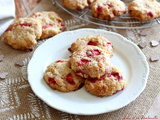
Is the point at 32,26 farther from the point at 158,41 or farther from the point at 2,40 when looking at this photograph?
the point at 158,41

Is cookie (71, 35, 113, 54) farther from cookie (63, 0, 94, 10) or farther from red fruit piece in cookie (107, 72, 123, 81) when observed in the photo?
cookie (63, 0, 94, 10)

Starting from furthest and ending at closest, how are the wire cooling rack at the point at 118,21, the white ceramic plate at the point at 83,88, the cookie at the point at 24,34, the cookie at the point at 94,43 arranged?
1. the wire cooling rack at the point at 118,21
2. the cookie at the point at 24,34
3. the cookie at the point at 94,43
4. the white ceramic plate at the point at 83,88

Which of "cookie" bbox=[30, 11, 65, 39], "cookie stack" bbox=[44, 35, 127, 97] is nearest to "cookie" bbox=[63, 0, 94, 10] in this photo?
"cookie" bbox=[30, 11, 65, 39]

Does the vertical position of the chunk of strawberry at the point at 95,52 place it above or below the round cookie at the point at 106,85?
above

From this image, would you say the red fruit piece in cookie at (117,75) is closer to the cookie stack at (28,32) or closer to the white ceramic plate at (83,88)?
the white ceramic plate at (83,88)

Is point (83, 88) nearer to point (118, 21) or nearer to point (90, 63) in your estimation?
point (90, 63)

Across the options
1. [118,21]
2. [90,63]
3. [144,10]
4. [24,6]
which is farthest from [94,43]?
[24,6]

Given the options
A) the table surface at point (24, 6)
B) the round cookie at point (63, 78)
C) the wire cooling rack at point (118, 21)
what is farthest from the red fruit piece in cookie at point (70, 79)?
the table surface at point (24, 6)

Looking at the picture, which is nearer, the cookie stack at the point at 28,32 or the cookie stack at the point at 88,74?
the cookie stack at the point at 88,74
